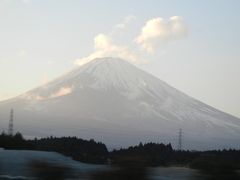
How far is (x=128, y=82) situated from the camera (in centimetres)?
16288

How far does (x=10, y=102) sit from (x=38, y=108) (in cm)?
974

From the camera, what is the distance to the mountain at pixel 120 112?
129 meters

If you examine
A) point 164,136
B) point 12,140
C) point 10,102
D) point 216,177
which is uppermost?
point 10,102

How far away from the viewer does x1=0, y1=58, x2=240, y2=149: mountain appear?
129m

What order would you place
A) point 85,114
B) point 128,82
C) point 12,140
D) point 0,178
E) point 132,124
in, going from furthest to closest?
point 128,82
point 85,114
point 132,124
point 12,140
point 0,178

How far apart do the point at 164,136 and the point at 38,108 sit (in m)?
32.7

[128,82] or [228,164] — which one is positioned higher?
[128,82]

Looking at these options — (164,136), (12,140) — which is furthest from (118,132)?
(12,140)

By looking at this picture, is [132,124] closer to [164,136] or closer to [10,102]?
[164,136]

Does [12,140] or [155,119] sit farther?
[155,119]

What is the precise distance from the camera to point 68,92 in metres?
151

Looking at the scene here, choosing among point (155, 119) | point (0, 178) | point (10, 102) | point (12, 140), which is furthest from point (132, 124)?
point (0, 178)

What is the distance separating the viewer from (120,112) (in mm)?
147625

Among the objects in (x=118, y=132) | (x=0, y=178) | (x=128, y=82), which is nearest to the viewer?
(x=0, y=178)
